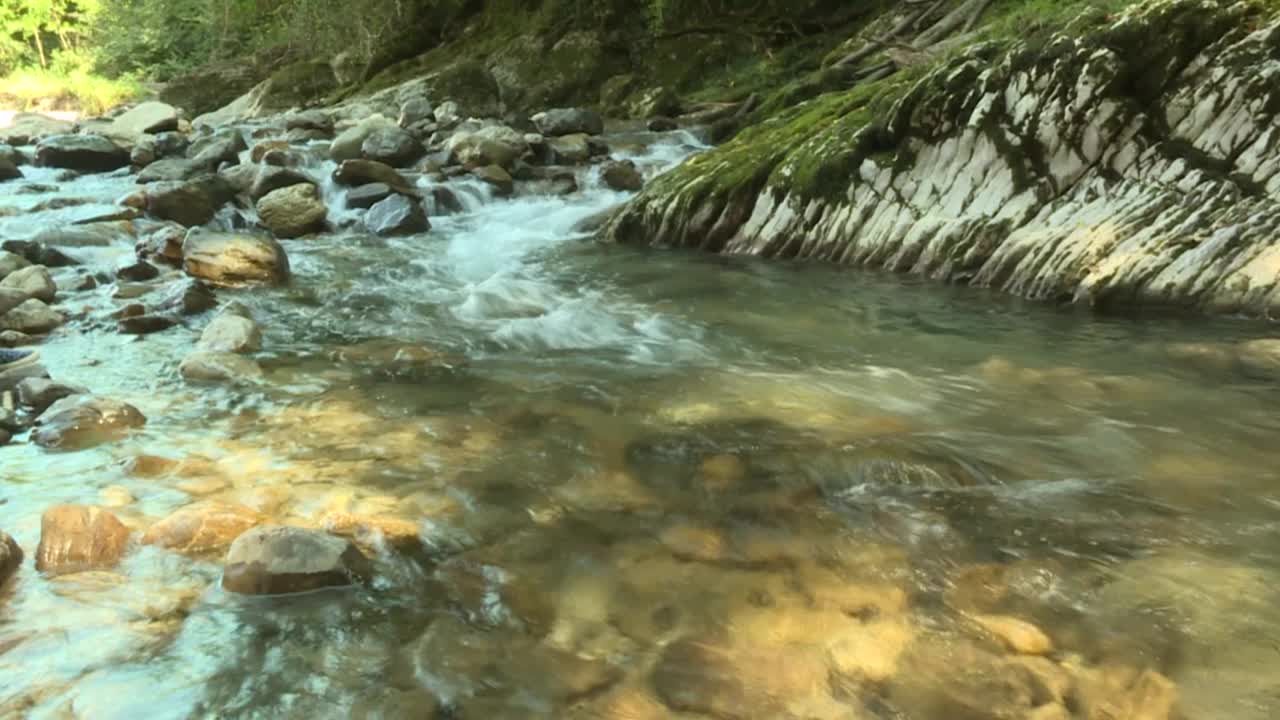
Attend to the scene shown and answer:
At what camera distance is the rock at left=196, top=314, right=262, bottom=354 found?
573cm

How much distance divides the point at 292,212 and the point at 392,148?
11.1 feet

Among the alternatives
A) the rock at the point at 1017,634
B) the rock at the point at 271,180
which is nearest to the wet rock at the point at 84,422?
the rock at the point at 1017,634

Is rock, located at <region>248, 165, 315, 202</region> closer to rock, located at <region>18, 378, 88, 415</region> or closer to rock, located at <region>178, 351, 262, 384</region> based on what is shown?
rock, located at <region>178, 351, 262, 384</region>

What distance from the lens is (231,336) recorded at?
19.1ft

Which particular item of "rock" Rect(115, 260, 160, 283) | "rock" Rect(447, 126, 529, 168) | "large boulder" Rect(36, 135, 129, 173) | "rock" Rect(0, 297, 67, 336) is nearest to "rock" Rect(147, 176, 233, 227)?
"rock" Rect(115, 260, 160, 283)

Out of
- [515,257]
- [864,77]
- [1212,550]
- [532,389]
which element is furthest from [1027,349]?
[864,77]

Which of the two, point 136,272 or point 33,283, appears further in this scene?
point 136,272

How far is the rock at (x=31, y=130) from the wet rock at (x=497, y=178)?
34.3 feet

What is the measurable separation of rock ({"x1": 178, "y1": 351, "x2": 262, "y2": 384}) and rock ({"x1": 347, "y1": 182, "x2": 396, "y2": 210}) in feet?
18.5

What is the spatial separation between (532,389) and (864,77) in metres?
8.96

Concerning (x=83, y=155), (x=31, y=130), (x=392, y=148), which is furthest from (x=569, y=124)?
(x=31, y=130)

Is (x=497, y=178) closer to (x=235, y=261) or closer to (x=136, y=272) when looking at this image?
(x=235, y=261)

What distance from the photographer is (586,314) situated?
22.2 feet

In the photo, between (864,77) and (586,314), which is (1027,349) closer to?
(586,314)
